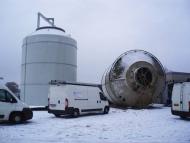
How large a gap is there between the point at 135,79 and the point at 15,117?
41.7 feet

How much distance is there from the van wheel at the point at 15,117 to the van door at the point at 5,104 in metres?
0.30

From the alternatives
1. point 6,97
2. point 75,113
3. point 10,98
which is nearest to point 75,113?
point 75,113

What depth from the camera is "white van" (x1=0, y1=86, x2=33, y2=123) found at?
15.0 metres

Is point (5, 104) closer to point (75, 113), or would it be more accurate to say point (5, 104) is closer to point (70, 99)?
point (70, 99)

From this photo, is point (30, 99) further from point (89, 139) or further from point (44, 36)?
point (89, 139)

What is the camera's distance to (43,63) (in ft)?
91.1

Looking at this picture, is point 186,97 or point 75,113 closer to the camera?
point 186,97

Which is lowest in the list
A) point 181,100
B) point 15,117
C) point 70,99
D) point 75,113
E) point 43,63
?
point 75,113

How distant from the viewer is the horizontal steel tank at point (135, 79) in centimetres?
2569

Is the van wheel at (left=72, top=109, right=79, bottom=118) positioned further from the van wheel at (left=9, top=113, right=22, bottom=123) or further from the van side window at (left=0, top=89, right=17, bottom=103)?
the van side window at (left=0, top=89, right=17, bottom=103)

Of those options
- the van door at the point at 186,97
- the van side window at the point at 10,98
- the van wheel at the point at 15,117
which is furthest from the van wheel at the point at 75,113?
the van door at the point at 186,97

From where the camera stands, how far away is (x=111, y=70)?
27344mm

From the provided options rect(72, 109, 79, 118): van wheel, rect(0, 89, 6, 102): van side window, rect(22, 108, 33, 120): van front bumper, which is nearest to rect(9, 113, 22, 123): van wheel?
rect(22, 108, 33, 120): van front bumper

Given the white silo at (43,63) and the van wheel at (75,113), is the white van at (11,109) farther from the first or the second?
the white silo at (43,63)
